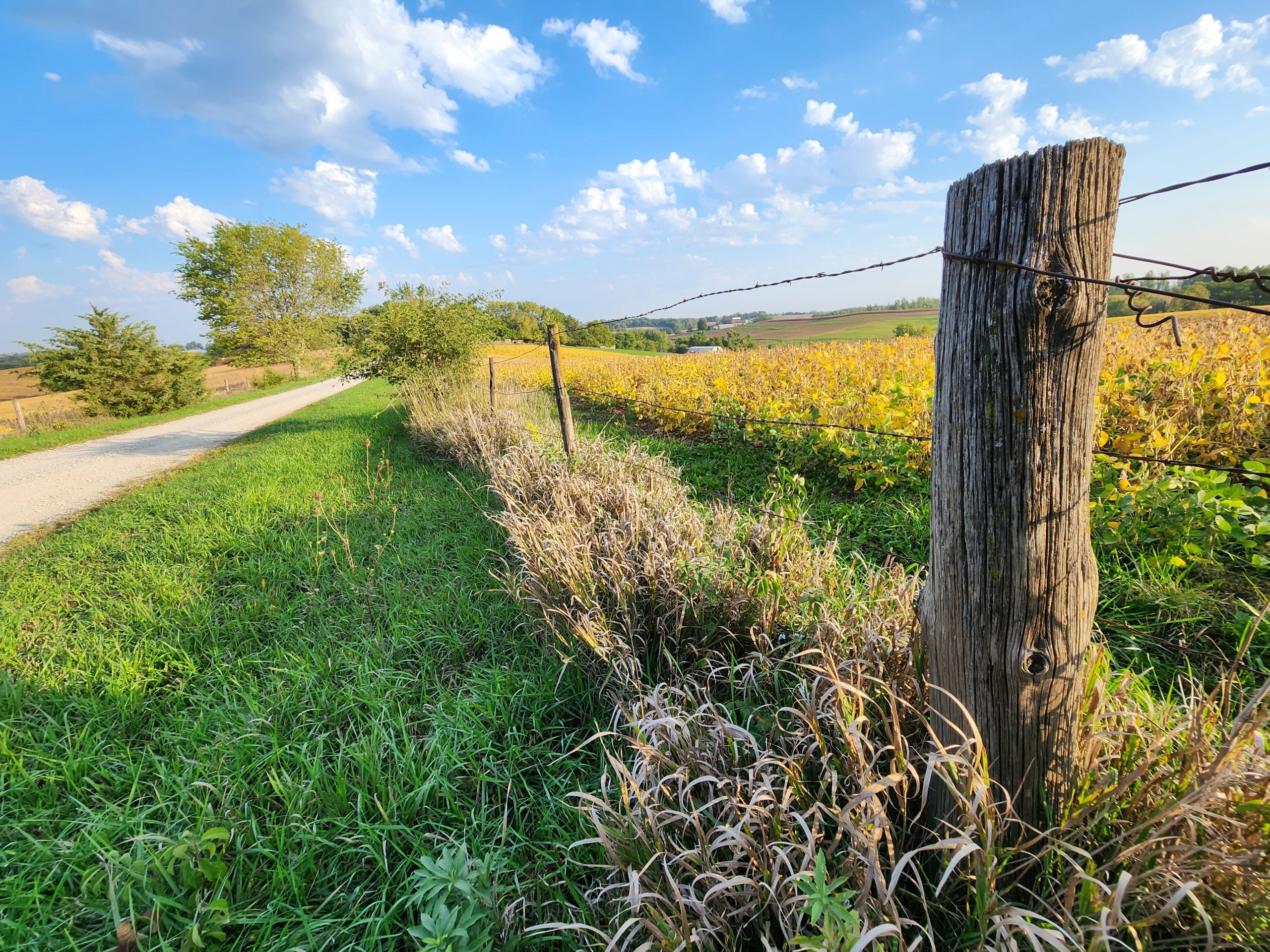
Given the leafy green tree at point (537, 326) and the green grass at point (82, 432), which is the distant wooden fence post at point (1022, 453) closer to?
the leafy green tree at point (537, 326)

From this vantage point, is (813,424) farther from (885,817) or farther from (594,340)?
(594,340)

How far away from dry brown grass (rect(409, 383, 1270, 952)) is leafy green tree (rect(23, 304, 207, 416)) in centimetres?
2649

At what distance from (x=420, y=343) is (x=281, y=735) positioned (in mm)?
9246

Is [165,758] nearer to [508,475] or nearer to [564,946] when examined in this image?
[564,946]

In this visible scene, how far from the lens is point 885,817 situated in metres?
1.24

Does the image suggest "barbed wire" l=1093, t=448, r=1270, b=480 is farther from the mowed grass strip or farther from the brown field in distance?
the brown field in distance

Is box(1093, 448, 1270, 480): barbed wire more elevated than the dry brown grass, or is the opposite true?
box(1093, 448, 1270, 480): barbed wire

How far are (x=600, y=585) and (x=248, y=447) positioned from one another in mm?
11590

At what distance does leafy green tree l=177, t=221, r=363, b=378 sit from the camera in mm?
37594

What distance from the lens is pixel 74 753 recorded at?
8.05ft

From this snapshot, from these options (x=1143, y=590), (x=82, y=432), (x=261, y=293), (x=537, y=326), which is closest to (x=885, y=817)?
(x=1143, y=590)

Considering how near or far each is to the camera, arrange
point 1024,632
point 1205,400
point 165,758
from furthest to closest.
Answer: point 1205,400, point 165,758, point 1024,632

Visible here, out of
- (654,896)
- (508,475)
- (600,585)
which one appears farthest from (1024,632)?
(508,475)

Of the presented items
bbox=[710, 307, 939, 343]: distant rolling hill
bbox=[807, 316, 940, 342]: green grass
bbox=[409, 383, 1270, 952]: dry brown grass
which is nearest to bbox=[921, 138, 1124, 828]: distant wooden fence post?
bbox=[409, 383, 1270, 952]: dry brown grass
